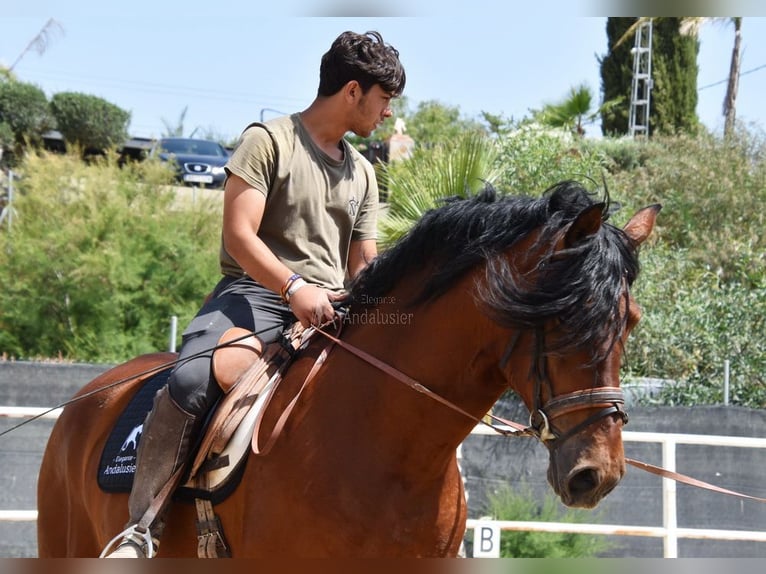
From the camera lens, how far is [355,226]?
13.1 feet

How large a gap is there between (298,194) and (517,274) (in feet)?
3.29

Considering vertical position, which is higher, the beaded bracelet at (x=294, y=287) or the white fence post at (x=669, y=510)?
the beaded bracelet at (x=294, y=287)

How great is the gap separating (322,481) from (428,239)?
919 mm

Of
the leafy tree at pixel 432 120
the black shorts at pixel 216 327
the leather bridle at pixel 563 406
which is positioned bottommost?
the leather bridle at pixel 563 406

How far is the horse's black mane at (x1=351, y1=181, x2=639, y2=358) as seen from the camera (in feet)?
9.20

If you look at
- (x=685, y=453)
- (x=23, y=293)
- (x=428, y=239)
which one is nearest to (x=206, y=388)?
(x=428, y=239)

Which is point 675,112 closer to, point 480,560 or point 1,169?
point 1,169

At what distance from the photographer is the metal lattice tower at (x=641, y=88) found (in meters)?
28.0

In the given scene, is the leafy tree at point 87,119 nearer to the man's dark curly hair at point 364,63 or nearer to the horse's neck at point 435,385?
the man's dark curly hair at point 364,63

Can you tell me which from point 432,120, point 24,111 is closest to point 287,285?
point 24,111

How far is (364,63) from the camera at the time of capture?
352 centimetres

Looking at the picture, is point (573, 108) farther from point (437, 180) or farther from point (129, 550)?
point (129, 550)

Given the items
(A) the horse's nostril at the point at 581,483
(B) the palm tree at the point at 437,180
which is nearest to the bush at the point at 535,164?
(B) the palm tree at the point at 437,180

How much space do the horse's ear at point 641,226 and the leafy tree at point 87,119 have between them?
23.8 meters
